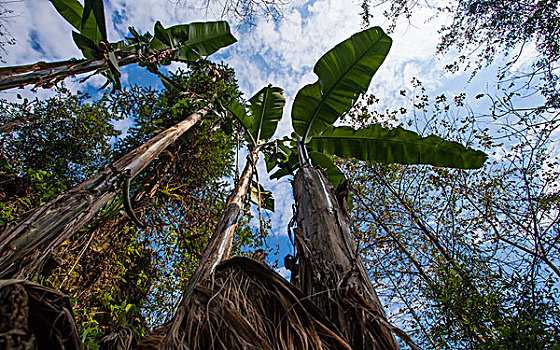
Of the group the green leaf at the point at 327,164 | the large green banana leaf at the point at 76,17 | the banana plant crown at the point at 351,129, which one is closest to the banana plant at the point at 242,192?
the banana plant crown at the point at 351,129

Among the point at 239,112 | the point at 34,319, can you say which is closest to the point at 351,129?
the point at 239,112

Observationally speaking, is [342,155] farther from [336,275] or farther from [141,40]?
[141,40]

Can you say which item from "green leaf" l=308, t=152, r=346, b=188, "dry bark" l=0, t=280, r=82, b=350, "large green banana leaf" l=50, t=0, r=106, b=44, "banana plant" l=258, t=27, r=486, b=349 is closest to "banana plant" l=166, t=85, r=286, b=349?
"dry bark" l=0, t=280, r=82, b=350

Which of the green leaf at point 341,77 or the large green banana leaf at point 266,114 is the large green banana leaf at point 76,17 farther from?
the green leaf at point 341,77

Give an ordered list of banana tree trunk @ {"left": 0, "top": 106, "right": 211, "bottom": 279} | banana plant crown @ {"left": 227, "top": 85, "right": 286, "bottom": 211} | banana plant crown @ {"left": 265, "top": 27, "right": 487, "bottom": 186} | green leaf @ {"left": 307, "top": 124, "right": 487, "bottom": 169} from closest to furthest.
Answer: banana tree trunk @ {"left": 0, "top": 106, "right": 211, "bottom": 279}
green leaf @ {"left": 307, "top": 124, "right": 487, "bottom": 169}
banana plant crown @ {"left": 265, "top": 27, "right": 487, "bottom": 186}
banana plant crown @ {"left": 227, "top": 85, "right": 286, "bottom": 211}

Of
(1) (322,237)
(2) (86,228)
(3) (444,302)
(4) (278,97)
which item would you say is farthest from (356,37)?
(2) (86,228)

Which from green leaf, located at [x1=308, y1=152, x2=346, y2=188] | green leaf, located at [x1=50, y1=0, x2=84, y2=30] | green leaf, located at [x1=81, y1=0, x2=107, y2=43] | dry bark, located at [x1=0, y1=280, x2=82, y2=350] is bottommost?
dry bark, located at [x1=0, y1=280, x2=82, y2=350]

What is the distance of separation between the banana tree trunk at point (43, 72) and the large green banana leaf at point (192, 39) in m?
1.87

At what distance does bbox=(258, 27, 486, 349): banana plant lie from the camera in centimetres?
126

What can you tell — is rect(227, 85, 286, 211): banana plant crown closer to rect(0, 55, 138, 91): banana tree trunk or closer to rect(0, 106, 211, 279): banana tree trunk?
rect(0, 55, 138, 91): banana tree trunk

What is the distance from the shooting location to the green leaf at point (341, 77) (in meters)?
3.73

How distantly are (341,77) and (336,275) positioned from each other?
10.8 feet

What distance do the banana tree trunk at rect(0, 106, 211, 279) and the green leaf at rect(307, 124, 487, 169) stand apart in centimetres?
314

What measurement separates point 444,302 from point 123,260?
4.86 m
